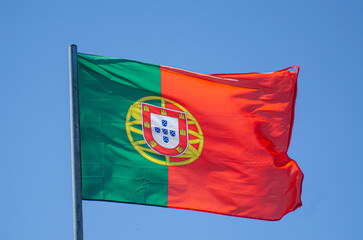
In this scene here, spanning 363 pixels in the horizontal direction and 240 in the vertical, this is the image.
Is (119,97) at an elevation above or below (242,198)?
above

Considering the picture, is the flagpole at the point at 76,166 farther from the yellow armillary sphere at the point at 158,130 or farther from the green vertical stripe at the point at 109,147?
the yellow armillary sphere at the point at 158,130

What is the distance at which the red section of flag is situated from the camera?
539 inches

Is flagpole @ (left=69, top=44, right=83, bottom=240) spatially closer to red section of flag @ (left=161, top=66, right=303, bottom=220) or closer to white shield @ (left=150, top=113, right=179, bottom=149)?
white shield @ (left=150, top=113, right=179, bottom=149)

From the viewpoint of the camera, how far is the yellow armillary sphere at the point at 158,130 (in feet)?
43.1

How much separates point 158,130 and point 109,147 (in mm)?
1153

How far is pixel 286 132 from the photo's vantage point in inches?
592

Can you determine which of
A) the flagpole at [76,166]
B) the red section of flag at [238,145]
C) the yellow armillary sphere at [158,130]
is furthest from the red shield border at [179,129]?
the flagpole at [76,166]

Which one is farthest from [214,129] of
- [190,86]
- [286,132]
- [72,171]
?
[72,171]

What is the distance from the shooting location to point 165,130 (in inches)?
532

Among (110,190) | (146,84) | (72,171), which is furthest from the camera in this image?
(146,84)

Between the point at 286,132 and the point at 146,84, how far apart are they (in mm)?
3722

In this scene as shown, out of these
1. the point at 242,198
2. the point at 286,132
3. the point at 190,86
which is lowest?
the point at 242,198

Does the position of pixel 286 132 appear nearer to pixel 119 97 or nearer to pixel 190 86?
pixel 190 86

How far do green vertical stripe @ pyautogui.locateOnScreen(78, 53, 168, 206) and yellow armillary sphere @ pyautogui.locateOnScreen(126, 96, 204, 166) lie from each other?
0.12 meters
